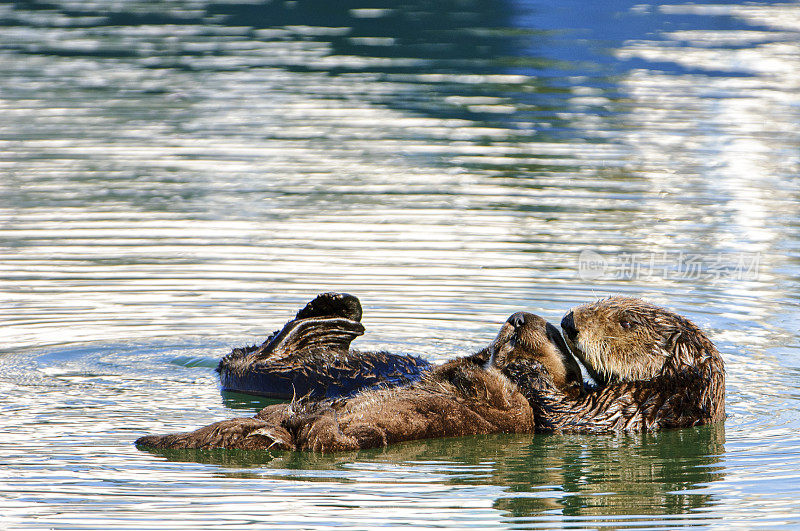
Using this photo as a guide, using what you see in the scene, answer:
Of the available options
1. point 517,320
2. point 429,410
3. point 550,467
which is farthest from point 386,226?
point 550,467

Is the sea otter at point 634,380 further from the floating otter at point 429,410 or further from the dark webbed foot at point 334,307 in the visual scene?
the dark webbed foot at point 334,307

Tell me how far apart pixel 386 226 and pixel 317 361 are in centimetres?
336

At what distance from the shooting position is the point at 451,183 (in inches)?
421

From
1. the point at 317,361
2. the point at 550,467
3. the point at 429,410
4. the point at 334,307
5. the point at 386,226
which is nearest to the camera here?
the point at 550,467

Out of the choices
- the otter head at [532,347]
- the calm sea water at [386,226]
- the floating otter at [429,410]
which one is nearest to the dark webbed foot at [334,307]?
the calm sea water at [386,226]

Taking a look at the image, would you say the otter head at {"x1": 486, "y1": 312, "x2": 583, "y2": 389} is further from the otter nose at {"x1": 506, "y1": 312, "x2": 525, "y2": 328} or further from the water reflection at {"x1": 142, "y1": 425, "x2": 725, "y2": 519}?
the water reflection at {"x1": 142, "y1": 425, "x2": 725, "y2": 519}

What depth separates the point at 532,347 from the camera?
5.50 meters

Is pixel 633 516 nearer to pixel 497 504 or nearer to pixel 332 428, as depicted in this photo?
pixel 497 504

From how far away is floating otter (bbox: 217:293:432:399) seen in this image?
230 inches

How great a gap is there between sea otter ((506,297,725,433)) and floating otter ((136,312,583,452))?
0.07 meters

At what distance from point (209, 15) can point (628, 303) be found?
49.4 feet

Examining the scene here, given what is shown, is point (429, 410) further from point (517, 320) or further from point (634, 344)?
point (634, 344)

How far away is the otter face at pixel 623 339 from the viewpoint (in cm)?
553

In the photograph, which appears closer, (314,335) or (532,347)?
(532,347)
